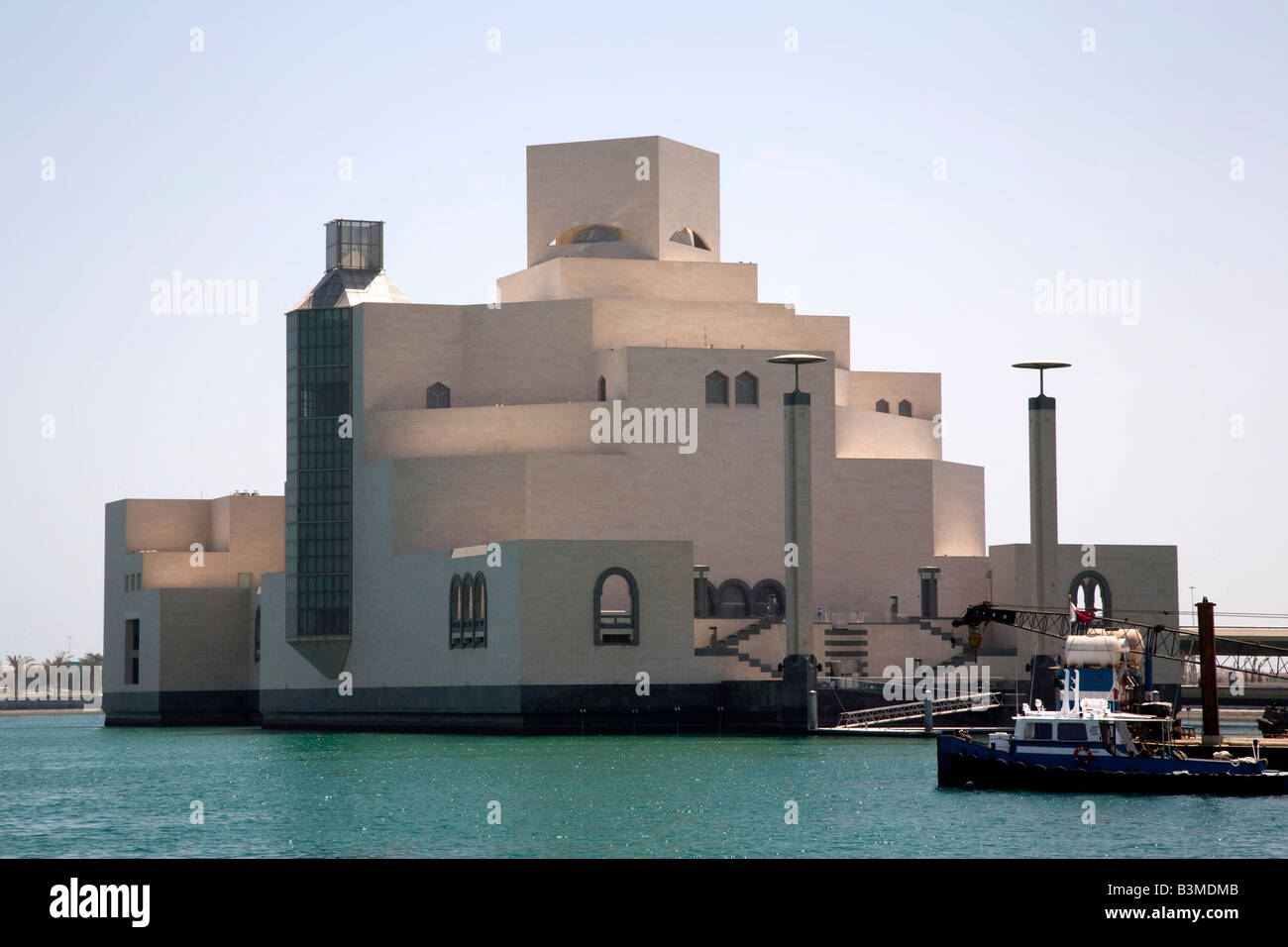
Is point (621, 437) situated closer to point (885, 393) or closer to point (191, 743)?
point (885, 393)

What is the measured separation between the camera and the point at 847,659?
85.3 m

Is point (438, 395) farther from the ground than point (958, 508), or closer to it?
farther from the ground

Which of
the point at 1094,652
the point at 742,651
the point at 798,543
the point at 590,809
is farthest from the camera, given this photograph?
the point at 742,651

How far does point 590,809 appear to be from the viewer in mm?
47219

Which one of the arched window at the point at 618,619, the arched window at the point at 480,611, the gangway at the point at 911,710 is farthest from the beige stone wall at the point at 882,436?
the arched window at the point at 480,611

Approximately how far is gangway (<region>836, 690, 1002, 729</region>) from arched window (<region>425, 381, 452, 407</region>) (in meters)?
25.2

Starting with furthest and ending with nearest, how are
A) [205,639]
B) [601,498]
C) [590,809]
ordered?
[205,639]
[601,498]
[590,809]

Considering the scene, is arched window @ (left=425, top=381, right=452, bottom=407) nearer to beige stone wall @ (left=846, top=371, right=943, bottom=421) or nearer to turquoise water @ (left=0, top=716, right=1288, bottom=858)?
beige stone wall @ (left=846, top=371, right=943, bottom=421)

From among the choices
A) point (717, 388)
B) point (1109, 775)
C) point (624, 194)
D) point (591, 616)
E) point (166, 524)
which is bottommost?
point (1109, 775)

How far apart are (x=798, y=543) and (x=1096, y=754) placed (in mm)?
32069

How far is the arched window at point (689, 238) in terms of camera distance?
9750 centimetres

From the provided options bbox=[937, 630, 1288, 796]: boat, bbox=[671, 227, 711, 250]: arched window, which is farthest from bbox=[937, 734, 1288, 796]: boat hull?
bbox=[671, 227, 711, 250]: arched window

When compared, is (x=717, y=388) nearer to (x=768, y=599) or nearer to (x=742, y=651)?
(x=768, y=599)

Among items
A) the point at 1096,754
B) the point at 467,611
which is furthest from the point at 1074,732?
the point at 467,611
